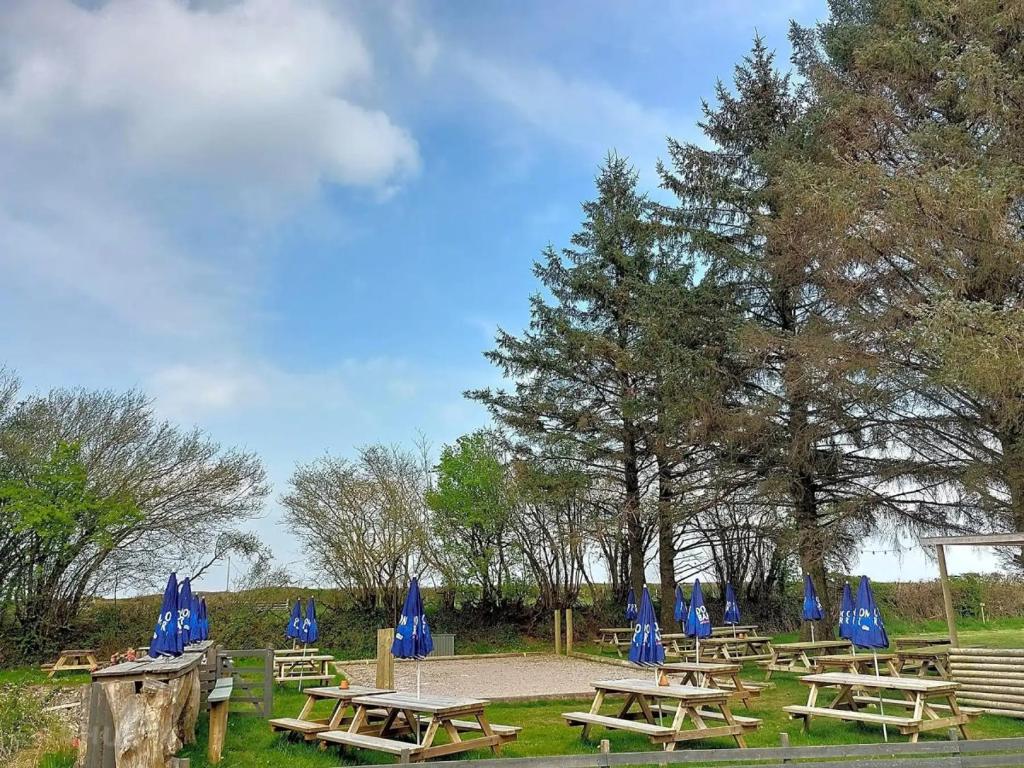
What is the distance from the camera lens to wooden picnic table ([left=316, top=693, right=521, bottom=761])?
6.20 meters

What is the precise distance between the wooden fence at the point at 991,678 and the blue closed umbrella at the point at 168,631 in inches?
358

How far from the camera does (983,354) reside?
840 centimetres

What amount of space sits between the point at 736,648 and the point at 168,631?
10150 mm

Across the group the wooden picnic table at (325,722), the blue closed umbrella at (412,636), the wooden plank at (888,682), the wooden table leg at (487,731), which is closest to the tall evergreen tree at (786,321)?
the wooden plank at (888,682)

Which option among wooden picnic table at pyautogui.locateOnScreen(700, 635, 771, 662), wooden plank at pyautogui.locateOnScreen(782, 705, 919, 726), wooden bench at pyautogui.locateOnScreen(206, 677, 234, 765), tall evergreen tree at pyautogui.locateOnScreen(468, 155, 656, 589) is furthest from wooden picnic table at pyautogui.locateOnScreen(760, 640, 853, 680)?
wooden bench at pyautogui.locateOnScreen(206, 677, 234, 765)

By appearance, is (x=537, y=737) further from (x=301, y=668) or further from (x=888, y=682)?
(x=301, y=668)

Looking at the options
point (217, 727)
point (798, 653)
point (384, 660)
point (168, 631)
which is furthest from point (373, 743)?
point (798, 653)

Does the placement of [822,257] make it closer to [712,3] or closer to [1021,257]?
[1021,257]

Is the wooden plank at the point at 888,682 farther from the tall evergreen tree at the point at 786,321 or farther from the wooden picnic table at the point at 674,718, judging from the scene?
the tall evergreen tree at the point at 786,321

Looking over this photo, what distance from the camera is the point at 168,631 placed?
8.04 metres

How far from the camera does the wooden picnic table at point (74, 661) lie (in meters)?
13.6

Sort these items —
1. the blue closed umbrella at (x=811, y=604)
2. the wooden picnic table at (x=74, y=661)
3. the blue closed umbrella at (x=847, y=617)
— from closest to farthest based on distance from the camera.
A: the blue closed umbrella at (x=847, y=617) < the blue closed umbrella at (x=811, y=604) < the wooden picnic table at (x=74, y=661)

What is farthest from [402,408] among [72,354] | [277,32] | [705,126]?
[277,32]

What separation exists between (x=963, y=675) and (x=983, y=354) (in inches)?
172
